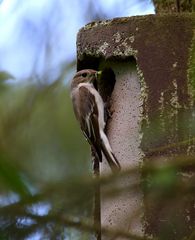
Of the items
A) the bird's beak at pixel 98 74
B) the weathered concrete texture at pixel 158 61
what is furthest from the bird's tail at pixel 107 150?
the bird's beak at pixel 98 74

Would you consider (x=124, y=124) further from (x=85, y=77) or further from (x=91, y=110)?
(x=91, y=110)

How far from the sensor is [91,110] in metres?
4.20

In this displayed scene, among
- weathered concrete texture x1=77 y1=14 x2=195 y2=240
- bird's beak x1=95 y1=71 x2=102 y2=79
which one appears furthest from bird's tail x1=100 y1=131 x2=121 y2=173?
bird's beak x1=95 y1=71 x2=102 y2=79

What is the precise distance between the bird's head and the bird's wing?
0.12 metres

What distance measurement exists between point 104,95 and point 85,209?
9.64 feet

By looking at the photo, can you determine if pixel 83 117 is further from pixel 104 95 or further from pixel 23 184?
pixel 23 184

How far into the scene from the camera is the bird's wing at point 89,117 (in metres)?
3.67

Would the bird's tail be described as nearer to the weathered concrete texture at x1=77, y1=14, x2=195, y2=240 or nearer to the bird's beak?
the weathered concrete texture at x1=77, y1=14, x2=195, y2=240

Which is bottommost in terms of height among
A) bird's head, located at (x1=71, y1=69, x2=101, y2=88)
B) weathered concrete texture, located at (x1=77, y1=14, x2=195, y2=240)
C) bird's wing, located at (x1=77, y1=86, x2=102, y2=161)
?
bird's wing, located at (x1=77, y1=86, x2=102, y2=161)

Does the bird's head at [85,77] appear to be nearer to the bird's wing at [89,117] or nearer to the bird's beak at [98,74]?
the bird's beak at [98,74]

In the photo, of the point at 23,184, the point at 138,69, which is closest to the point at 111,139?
the point at 138,69

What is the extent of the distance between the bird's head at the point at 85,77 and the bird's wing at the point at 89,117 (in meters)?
0.12

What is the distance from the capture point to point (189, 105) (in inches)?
117

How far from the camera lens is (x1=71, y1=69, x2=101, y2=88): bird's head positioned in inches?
151
